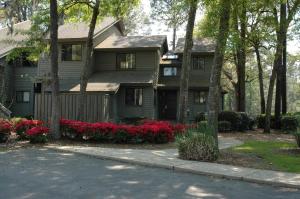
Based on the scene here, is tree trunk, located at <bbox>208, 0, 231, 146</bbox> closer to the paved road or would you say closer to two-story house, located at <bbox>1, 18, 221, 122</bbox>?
the paved road

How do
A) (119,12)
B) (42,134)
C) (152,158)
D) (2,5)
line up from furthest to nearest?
1. (119,12)
2. (2,5)
3. (42,134)
4. (152,158)

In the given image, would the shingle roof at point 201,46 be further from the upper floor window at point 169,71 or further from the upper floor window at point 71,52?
the upper floor window at point 71,52

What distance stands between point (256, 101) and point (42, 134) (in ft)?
293

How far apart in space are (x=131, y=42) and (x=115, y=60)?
1.79 metres

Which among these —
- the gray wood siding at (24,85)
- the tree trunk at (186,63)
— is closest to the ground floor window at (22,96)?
the gray wood siding at (24,85)

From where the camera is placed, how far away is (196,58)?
33.3 metres

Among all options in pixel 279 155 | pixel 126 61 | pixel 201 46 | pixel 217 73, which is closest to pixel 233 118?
pixel 201 46

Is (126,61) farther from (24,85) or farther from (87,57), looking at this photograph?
(87,57)

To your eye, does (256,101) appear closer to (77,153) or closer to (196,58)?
(196,58)

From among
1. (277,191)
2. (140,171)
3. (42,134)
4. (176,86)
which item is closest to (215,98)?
(140,171)

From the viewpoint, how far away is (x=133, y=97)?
1193 inches

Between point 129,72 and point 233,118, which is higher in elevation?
point 129,72

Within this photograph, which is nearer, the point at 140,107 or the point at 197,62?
the point at 140,107

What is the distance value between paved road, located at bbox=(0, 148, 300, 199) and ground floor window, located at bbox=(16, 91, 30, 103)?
2095 centimetres
